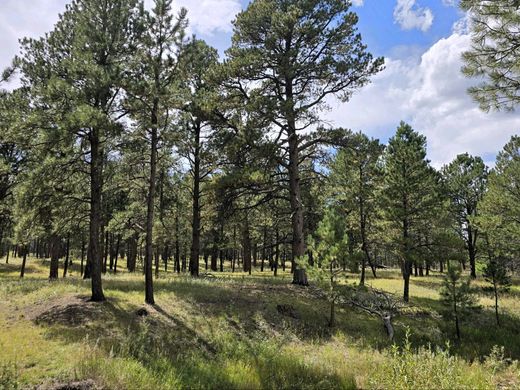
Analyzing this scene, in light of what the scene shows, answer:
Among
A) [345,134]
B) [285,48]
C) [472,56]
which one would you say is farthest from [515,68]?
[285,48]

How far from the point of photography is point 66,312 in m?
11.3

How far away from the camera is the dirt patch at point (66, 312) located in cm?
1057

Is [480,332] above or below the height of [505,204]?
below

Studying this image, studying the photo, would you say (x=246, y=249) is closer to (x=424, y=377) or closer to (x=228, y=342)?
(x=228, y=342)

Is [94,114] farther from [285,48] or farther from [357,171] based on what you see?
[357,171]

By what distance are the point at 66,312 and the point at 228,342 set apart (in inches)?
210

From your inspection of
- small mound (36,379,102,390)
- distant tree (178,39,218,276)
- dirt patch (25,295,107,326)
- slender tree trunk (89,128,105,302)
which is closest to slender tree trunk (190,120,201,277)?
distant tree (178,39,218,276)

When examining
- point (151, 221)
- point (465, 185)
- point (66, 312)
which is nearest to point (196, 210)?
point (151, 221)

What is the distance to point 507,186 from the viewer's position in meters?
24.0

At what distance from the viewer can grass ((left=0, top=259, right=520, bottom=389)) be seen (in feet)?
21.6

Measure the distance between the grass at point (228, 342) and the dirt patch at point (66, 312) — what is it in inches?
1.5

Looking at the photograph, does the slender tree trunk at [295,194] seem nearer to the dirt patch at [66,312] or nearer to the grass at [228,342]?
the grass at [228,342]

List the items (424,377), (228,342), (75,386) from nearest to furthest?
(424,377) < (75,386) < (228,342)

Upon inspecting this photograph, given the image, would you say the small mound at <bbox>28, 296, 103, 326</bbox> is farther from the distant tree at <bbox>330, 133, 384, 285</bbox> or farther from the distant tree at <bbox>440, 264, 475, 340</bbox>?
the distant tree at <bbox>330, 133, 384, 285</bbox>
